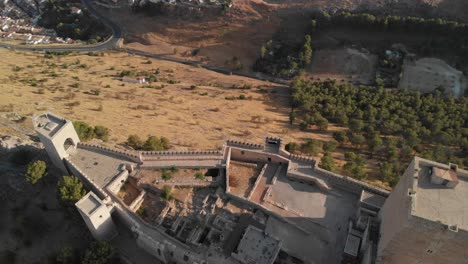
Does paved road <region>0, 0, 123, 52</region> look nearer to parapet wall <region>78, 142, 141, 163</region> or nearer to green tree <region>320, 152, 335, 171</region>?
parapet wall <region>78, 142, 141, 163</region>

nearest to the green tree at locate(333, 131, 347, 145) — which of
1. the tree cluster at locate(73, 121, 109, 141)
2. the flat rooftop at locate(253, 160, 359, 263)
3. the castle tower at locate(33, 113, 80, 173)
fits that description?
the flat rooftop at locate(253, 160, 359, 263)

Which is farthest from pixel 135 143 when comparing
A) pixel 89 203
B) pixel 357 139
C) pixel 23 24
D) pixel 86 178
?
pixel 23 24

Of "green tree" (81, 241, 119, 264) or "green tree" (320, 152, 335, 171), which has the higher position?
"green tree" (320, 152, 335, 171)

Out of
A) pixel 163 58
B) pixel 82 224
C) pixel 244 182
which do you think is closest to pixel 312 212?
pixel 244 182

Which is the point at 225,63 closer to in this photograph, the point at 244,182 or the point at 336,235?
the point at 244,182

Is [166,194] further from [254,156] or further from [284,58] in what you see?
[284,58]

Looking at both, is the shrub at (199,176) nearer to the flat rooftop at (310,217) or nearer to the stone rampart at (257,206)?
the stone rampart at (257,206)
